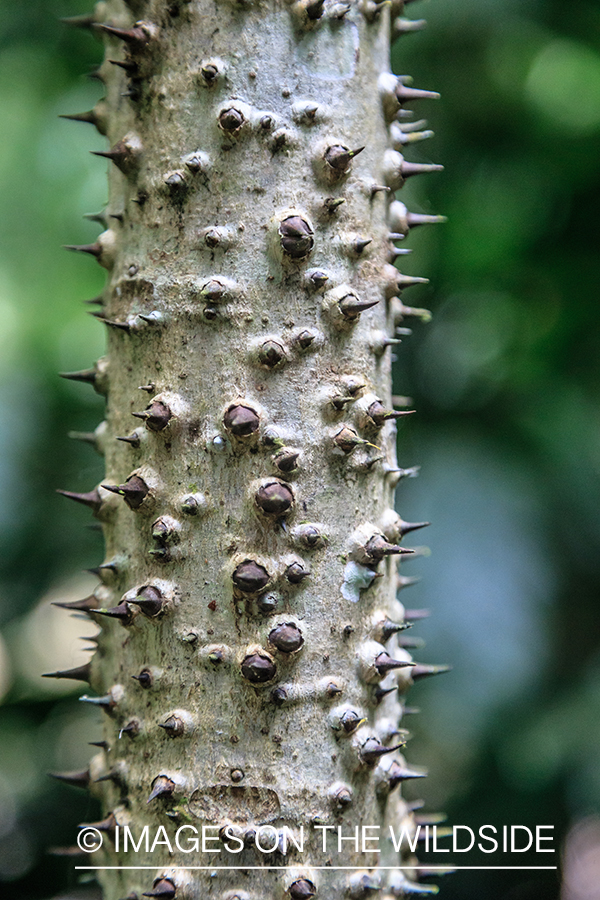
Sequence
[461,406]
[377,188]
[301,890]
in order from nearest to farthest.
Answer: [301,890], [377,188], [461,406]

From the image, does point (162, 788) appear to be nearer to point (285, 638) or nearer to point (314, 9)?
point (285, 638)

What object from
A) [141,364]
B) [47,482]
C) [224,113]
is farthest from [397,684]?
[47,482]

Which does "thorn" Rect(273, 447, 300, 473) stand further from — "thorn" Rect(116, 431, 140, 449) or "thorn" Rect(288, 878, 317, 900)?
"thorn" Rect(288, 878, 317, 900)

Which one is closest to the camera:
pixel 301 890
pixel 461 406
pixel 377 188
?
pixel 301 890

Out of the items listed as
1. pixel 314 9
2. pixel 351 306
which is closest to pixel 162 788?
pixel 351 306

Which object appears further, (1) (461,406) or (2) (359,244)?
(1) (461,406)

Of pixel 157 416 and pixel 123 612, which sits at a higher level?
pixel 157 416
